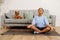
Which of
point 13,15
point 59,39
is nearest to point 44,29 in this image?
point 59,39

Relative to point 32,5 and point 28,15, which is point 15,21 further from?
point 32,5

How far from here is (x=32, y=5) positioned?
668cm

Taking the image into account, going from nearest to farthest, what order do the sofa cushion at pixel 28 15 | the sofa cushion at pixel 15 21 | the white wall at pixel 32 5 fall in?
the sofa cushion at pixel 15 21
the sofa cushion at pixel 28 15
the white wall at pixel 32 5

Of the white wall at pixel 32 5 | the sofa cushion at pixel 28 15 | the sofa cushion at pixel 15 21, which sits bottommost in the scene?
the sofa cushion at pixel 15 21

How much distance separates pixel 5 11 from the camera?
6.68m

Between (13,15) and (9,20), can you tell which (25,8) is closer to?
(13,15)

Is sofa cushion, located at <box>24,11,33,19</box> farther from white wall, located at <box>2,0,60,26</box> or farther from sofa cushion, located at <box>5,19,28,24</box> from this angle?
white wall, located at <box>2,0,60,26</box>

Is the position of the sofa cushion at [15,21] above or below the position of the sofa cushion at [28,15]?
below

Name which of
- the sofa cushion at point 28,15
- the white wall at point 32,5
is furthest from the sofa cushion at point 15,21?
the white wall at point 32,5

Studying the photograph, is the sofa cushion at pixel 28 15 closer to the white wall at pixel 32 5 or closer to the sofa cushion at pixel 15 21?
the sofa cushion at pixel 15 21

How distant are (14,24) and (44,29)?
1.59m

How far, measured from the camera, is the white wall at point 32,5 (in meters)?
6.66

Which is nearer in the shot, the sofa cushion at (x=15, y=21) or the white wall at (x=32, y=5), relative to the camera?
the sofa cushion at (x=15, y=21)

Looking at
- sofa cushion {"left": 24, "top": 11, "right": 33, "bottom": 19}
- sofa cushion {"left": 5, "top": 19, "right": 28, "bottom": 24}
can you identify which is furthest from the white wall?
sofa cushion {"left": 5, "top": 19, "right": 28, "bottom": 24}
